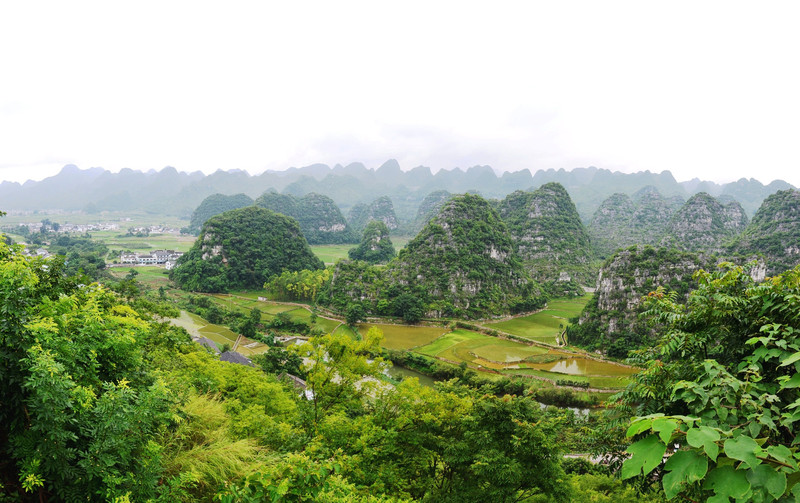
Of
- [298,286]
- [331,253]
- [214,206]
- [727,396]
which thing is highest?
[214,206]

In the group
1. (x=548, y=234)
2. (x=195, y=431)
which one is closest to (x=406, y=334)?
(x=195, y=431)

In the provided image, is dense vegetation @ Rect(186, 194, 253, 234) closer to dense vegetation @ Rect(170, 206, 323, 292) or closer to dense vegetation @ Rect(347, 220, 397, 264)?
dense vegetation @ Rect(347, 220, 397, 264)

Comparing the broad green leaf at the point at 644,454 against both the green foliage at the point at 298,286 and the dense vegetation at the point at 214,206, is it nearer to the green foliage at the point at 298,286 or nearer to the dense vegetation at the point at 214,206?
the green foliage at the point at 298,286

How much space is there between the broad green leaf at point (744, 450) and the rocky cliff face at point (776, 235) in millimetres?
77969

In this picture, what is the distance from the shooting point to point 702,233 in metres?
90.6

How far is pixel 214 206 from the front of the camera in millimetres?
166125

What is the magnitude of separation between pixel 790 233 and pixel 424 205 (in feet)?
453

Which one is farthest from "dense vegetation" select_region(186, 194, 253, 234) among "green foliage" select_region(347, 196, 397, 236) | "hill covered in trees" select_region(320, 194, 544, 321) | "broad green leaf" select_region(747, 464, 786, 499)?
"broad green leaf" select_region(747, 464, 786, 499)

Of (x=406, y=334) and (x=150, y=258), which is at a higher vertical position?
(x=150, y=258)

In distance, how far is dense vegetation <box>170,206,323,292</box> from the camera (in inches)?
2547

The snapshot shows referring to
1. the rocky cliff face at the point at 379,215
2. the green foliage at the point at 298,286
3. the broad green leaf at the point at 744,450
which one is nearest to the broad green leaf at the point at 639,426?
the broad green leaf at the point at 744,450

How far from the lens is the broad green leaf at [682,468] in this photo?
1.67m

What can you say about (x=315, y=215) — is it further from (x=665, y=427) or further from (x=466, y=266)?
(x=665, y=427)

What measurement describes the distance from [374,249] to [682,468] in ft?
314
